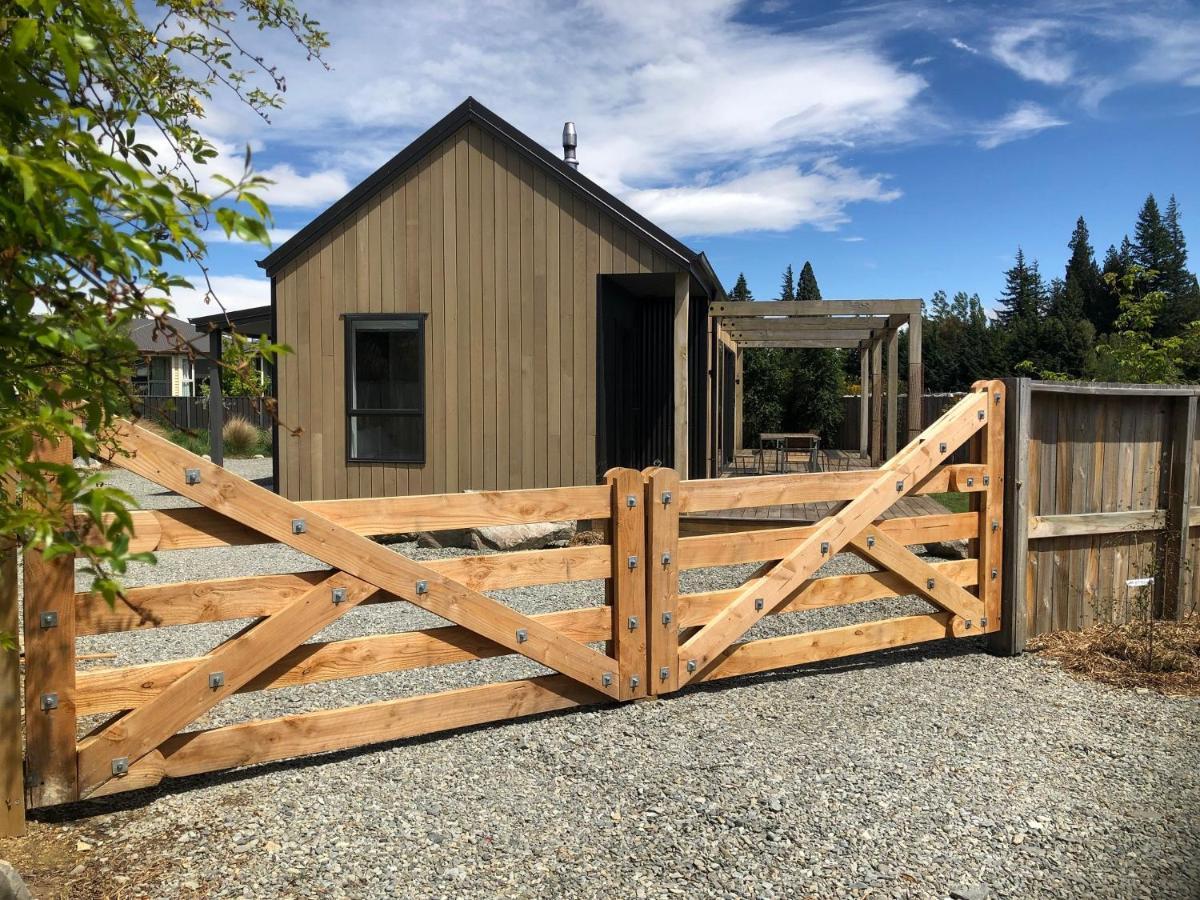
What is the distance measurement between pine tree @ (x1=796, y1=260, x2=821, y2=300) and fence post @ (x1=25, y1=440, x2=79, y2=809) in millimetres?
49245

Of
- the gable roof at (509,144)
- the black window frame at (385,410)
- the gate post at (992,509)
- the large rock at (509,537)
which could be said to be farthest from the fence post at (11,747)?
the gable roof at (509,144)

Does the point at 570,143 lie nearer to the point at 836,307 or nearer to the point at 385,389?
the point at 836,307

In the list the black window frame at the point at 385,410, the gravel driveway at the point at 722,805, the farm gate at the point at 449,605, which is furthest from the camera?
the black window frame at the point at 385,410

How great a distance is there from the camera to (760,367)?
2473cm

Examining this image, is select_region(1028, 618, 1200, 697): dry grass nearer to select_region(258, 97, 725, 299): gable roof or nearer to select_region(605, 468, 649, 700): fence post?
select_region(605, 468, 649, 700): fence post

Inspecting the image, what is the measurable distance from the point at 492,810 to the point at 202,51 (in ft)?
10.5

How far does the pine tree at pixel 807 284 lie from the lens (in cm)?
5006

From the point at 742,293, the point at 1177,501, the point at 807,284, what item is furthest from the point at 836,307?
the point at 807,284

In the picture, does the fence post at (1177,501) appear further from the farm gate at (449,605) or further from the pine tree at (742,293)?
the pine tree at (742,293)

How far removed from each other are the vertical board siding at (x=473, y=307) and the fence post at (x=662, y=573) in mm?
5248

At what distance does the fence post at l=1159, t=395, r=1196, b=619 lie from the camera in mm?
5680

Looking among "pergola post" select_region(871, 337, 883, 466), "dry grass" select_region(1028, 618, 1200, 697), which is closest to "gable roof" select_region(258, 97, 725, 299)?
"pergola post" select_region(871, 337, 883, 466)

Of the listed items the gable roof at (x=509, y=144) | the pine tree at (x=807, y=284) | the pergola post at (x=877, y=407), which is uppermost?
the pine tree at (x=807, y=284)

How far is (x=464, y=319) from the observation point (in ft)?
32.4
